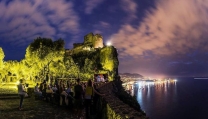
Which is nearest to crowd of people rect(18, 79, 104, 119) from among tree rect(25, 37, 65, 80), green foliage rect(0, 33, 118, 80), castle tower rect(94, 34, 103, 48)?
tree rect(25, 37, 65, 80)

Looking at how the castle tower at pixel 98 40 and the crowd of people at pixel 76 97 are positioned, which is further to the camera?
the castle tower at pixel 98 40

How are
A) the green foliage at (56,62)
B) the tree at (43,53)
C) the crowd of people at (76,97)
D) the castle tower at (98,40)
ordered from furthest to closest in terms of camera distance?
1. the castle tower at (98,40)
2. the green foliage at (56,62)
3. the tree at (43,53)
4. the crowd of people at (76,97)

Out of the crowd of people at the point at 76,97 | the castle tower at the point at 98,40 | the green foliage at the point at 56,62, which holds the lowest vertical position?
the crowd of people at the point at 76,97

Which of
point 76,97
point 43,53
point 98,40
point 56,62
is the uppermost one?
point 98,40

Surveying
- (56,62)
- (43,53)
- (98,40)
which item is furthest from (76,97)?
(98,40)

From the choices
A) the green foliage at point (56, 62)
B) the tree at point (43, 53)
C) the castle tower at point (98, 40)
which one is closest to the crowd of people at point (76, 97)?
the tree at point (43, 53)

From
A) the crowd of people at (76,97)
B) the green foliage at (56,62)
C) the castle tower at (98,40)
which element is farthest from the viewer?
the castle tower at (98,40)

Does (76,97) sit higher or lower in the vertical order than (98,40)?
lower

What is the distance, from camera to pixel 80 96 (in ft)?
36.8

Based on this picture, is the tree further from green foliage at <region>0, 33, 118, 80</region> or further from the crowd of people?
the crowd of people

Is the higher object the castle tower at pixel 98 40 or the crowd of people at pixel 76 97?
the castle tower at pixel 98 40

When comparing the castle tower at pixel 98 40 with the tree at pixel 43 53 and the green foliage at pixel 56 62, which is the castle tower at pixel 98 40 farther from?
the tree at pixel 43 53

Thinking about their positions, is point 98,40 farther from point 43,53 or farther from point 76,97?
point 76,97

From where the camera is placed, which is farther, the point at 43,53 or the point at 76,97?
the point at 43,53
